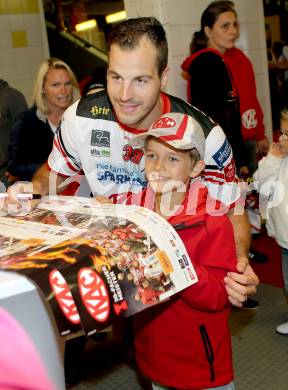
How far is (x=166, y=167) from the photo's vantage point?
4.46 ft

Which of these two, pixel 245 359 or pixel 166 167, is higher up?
pixel 166 167

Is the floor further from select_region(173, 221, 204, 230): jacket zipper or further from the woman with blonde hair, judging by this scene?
select_region(173, 221, 204, 230): jacket zipper

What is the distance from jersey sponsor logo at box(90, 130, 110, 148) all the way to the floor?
3.79ft

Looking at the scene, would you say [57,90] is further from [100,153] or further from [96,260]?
[96,260]

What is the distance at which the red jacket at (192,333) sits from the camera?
50.7 inches

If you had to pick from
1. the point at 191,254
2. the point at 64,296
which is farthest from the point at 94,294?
the point at 191,254

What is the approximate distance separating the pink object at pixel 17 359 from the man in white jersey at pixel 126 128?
58 cm

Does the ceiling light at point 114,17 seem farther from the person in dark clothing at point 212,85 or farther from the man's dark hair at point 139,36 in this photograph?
the man's dark hair at point 139,36

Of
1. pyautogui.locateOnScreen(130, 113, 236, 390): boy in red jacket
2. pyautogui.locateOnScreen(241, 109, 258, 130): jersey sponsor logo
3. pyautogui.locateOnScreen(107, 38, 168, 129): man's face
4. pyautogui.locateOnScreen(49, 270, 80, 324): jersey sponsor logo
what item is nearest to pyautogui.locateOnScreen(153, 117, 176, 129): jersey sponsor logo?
pyautogui.locateOnScreen(130, 113, 236, 390): boy in red jacket

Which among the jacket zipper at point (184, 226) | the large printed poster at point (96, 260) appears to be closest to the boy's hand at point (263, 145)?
the jacket zipper at point (184, 226)

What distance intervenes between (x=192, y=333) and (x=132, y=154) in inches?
23.3

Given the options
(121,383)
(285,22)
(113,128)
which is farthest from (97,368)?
(285,22)

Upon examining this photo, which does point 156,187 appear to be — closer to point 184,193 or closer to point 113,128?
point 184,193

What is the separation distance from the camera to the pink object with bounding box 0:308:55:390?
30.9 inches
